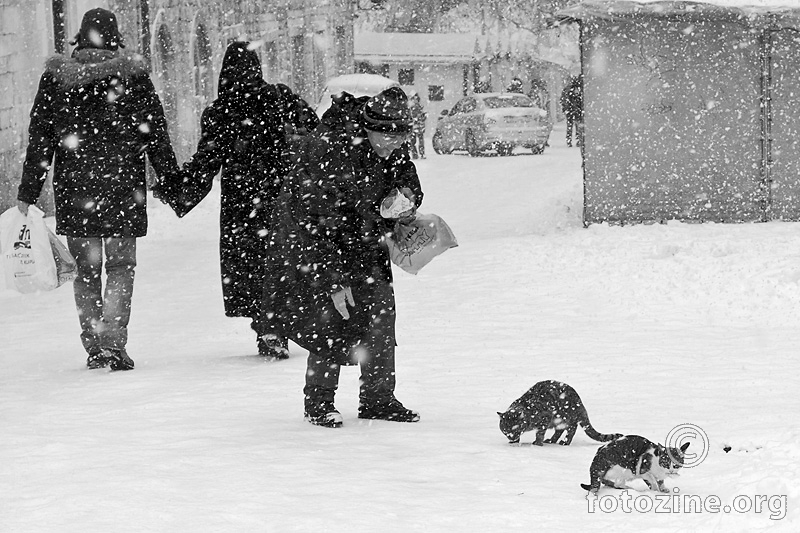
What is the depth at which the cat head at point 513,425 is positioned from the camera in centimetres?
533

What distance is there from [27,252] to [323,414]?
92.4 inches

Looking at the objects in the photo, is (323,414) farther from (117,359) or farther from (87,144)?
(87,144)

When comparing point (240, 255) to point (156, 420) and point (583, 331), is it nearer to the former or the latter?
point (156, 420)

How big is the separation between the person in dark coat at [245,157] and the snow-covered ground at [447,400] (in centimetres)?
57

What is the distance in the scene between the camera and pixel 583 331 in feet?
28.8

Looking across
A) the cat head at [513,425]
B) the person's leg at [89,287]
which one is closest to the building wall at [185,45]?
the person's leg at [89,287]

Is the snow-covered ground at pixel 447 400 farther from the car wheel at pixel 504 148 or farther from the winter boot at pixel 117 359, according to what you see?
the car wheel at pixel 504 148

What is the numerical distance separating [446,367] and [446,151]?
24.9 metres

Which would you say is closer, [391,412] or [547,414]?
[547,414]

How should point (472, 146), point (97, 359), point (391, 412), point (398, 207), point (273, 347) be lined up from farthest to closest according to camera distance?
point (472, 146) < point (273, 347) < point (97, 359) < point (391, 412) < point (398, 207)

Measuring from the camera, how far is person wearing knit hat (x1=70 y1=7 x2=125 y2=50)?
730cm

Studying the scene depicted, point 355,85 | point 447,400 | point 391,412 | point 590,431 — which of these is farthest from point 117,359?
point 355,85

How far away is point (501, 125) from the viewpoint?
2959cm

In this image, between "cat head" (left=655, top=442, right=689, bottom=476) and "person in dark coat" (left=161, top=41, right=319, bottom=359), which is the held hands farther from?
"person in dark coat" (left=161, top=41, right=319, bottom=359)
